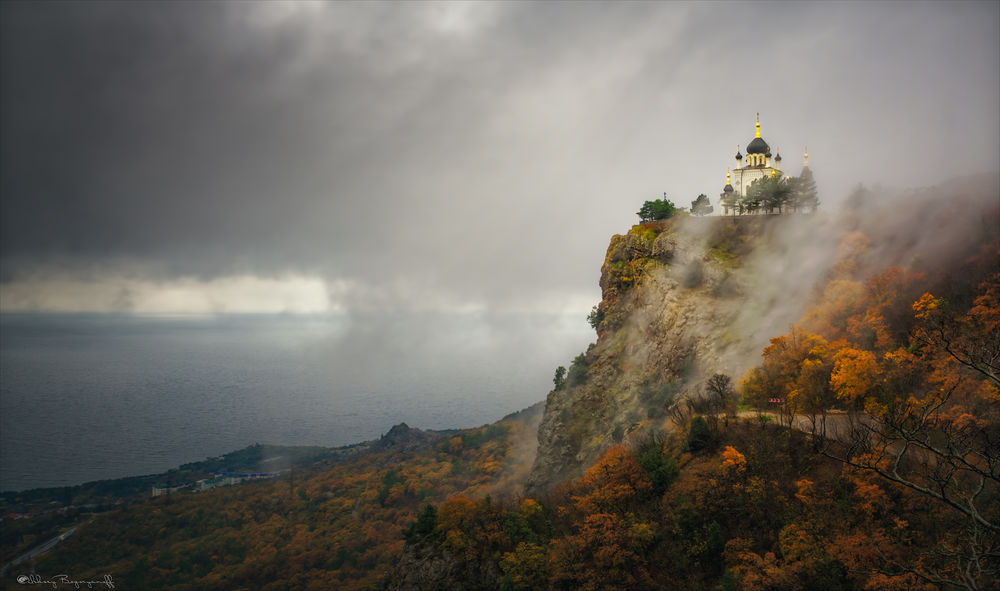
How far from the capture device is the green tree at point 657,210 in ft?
184

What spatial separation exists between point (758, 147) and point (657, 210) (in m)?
18.0

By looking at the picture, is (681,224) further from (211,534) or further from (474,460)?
(211,534)

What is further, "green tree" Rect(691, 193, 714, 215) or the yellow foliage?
"green tree" Rect(691, 193, 714, 215)

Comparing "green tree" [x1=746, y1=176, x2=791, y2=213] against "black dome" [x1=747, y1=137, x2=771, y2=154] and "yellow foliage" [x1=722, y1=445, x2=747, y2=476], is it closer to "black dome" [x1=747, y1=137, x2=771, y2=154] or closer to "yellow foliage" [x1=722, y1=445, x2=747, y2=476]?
"black dome" [x1=747, y1=137, x2=771, y2=154]

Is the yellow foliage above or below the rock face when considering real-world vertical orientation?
below

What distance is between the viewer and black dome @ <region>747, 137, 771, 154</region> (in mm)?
59250

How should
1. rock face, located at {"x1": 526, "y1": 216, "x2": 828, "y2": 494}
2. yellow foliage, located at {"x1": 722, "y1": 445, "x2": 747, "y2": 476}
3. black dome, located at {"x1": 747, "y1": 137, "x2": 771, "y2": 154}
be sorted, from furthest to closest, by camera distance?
black dome, located at {"x1": 747, "y1": 137, "x2": 771, "y2": 154}
rock face, located at {"x1": 526, "y1": 216, "x2": 828, "y2": 494}
yellow foliage, located at {"x1": 722, "y1": 445, "x2": 747, "y2": 476}

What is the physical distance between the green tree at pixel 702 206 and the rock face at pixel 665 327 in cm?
377

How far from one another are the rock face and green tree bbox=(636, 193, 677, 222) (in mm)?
2528

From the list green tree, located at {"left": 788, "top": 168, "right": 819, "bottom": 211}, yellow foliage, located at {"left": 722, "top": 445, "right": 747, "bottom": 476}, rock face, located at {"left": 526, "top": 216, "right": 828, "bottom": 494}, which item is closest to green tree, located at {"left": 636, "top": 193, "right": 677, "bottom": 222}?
rock face, located at {"left": 526, "top": 216, "right": 828, "bottom": 494}

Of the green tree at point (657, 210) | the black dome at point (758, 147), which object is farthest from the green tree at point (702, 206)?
the black dome at point (758, 147)

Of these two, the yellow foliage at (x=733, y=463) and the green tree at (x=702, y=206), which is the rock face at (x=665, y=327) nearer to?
the green tree at (x=702, y=206)

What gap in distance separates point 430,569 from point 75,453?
126988mm

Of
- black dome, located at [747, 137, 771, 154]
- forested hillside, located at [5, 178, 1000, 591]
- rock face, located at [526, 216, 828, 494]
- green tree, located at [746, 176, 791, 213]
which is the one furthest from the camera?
black dome, located at [747, 137, 771, 154]
